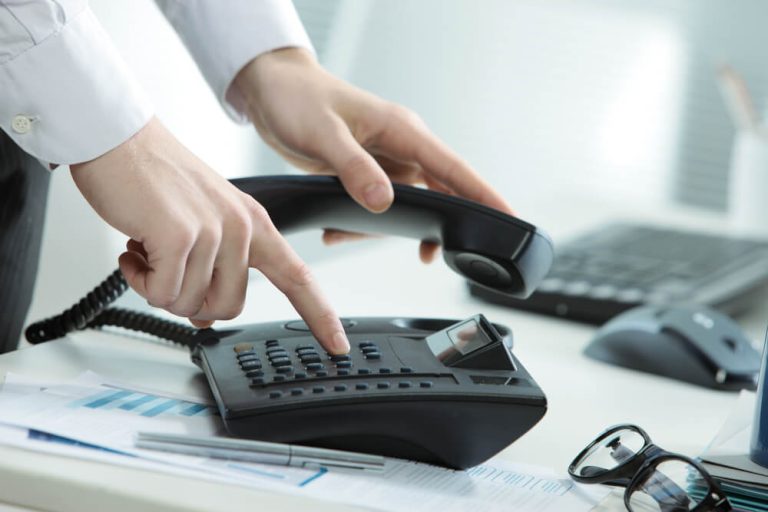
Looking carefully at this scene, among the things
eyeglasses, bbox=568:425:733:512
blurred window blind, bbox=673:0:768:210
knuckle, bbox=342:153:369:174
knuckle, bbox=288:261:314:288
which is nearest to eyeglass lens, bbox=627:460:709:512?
eyeglasses, bbox=568:425:733:512

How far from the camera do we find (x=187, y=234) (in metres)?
0.60

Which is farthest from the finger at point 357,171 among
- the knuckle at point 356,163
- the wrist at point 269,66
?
the wrist at point 269,66

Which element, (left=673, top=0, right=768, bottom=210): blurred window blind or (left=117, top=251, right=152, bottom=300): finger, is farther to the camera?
(left=673, top=0, right=768, bottom=210): blurred window blind

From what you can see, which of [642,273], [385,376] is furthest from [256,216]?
[642,273]

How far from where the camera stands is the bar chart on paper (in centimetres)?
64

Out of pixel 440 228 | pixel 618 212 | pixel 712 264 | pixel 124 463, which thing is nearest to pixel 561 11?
pixel 618 212

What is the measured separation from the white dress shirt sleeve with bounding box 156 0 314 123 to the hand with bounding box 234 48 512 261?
0.5 inches

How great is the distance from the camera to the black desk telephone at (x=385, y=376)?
0.59m

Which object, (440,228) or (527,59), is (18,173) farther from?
(527,59)

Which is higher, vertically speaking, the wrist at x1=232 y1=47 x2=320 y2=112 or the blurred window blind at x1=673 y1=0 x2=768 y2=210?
the wrist at x1=232 y1=47 x2=320 y2=112

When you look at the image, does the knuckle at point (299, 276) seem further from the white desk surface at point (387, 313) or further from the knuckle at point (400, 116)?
the knuckle at point (400, 116)

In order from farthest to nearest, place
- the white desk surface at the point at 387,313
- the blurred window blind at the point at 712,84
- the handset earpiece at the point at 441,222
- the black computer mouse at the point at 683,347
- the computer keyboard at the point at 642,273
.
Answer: the blurred window blind at the point at 712,84 → the computer keyboard at the point at 642,273 → the black computer mouse at the point at 683,347 → the handset earpiece at the point at 441,222 → the white desk surface at the point at 387,313

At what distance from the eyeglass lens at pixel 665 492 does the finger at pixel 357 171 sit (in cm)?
32

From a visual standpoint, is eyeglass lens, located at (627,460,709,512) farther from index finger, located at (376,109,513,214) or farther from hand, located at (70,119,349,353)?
index finger, located at (376,109,513,214)
